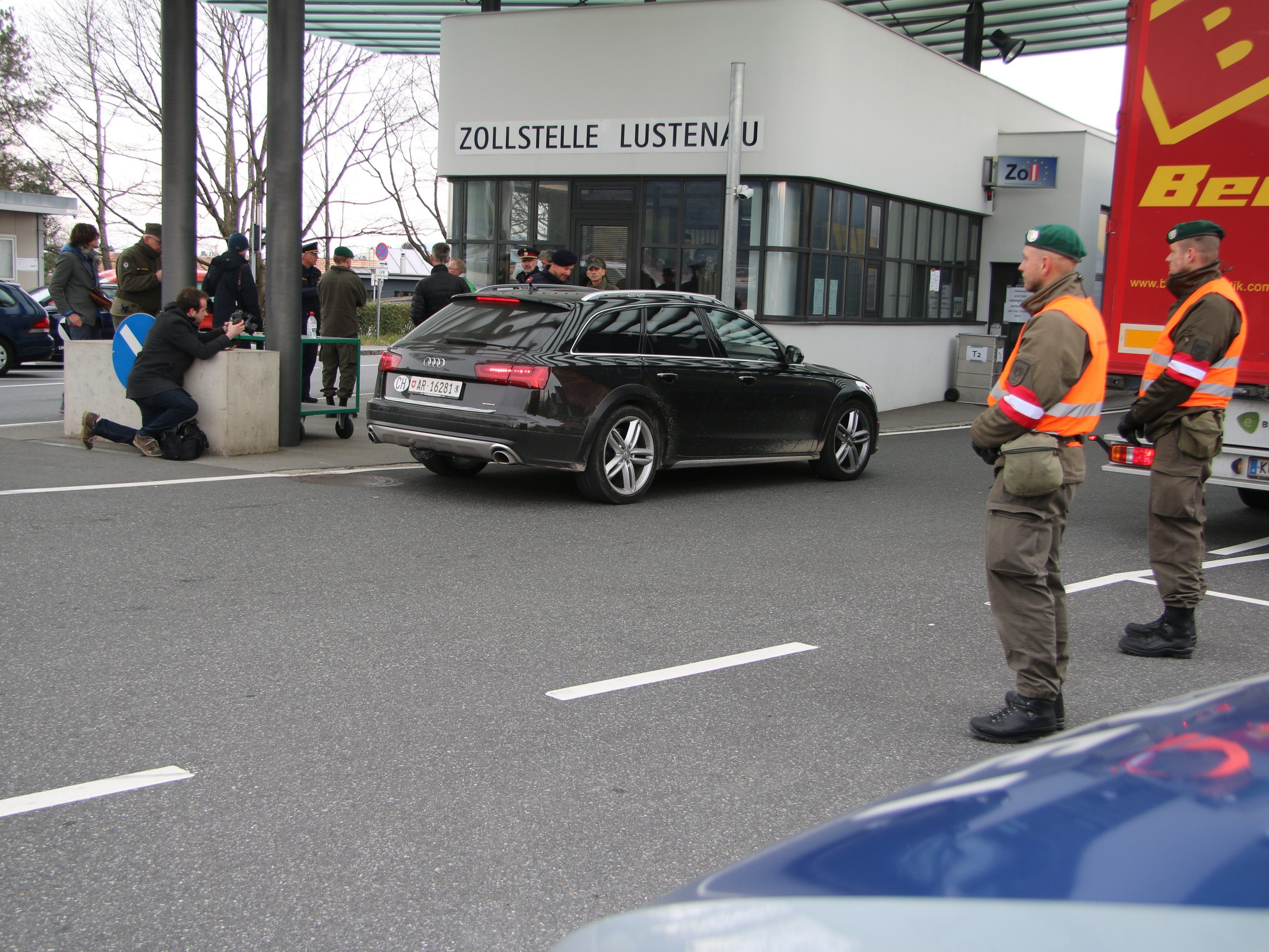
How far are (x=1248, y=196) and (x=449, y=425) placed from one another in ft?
18.3

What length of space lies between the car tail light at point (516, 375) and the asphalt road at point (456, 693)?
0.90m

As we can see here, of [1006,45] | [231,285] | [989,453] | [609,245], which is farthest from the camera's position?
[1006,45]

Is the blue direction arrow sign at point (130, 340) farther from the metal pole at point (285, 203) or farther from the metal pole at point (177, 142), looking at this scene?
the metal pole at point (177, 142)

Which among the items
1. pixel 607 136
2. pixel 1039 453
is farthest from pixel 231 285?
pixel 1039 453

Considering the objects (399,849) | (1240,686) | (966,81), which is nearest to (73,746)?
(399,849)

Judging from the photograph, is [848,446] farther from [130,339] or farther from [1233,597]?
[130,339]

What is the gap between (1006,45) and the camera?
22250mm

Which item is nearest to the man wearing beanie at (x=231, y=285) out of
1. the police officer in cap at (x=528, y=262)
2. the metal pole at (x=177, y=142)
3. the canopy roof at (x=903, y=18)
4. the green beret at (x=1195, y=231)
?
the metal pole at (x=177, y=142)

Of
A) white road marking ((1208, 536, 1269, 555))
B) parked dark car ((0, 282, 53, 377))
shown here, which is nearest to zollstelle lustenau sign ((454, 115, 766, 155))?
parked dark car ((0, 282, 53, 377))

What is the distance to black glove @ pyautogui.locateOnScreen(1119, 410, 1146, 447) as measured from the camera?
596 cm

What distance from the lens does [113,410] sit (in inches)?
434

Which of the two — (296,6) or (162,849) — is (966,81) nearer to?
(296,6)

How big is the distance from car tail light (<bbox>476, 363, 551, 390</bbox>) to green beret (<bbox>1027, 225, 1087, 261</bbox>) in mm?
4606

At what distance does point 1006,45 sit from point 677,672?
2044cm
